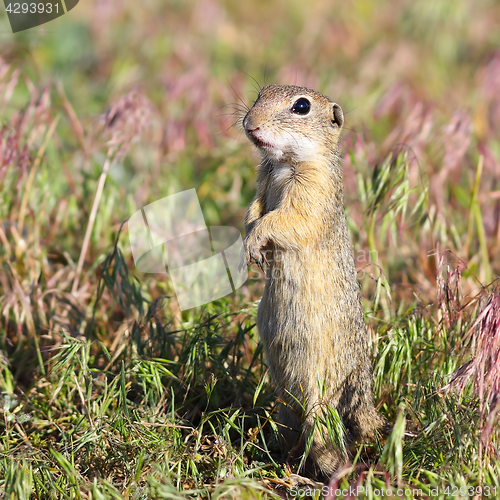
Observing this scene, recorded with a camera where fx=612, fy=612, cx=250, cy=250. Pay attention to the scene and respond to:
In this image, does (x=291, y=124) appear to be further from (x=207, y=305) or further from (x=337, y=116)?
(x=207, y=305)

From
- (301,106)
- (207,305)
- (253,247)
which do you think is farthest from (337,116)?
(207,305)

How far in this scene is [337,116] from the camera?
3211 mm

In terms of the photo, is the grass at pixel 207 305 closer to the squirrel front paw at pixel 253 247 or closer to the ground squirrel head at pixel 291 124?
the squirrel front paw at pixel 253 247

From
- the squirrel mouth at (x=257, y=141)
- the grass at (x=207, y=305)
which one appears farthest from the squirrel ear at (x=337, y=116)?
the grass at (x=207, y=305)

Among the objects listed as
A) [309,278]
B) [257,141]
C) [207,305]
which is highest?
[257,141]

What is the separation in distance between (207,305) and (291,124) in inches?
56.5

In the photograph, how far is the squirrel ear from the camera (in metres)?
3.19

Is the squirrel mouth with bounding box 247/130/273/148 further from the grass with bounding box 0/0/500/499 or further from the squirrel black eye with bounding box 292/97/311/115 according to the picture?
the grass with bounding box 0/0/500/499

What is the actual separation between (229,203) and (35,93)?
75.1 inches

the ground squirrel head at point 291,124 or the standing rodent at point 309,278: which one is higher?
the ground squirrel head at point 291,124

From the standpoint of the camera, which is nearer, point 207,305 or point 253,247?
point 253,247

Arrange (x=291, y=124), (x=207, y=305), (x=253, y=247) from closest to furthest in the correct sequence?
(x=253, y=247), (x=291, y=124), (x=207, y=305)

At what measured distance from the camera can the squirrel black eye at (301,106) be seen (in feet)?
9.93

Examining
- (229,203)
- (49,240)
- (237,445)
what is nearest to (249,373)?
(237,445)
